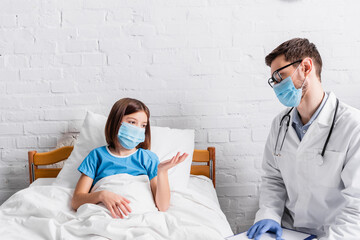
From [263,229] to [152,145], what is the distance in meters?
0.76

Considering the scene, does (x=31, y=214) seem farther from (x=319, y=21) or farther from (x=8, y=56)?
(x=319, y=21)

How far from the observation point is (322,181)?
1.44 metres

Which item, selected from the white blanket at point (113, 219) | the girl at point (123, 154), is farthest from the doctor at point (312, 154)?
the girl at point (123, 154)

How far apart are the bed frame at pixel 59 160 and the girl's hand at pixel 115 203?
2.28ft

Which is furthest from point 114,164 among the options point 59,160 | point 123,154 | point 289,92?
point 289,92

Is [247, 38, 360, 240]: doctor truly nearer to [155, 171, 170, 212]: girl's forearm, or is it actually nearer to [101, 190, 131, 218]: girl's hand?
[155, 171, 170, 212]: girl's forearm

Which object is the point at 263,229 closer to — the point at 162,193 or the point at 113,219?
the point at 162,193

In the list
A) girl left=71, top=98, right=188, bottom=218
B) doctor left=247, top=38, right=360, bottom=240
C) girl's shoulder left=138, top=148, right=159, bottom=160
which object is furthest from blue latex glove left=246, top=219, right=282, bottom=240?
girl's shoulder left=138, top=148, right=159, bottom=160

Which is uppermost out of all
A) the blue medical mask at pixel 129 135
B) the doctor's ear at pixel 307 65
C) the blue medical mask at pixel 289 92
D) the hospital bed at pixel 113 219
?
the doctor's ear at pixel 307 65

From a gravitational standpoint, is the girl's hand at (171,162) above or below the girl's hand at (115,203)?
above

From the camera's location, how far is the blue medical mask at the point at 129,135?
5.54ft

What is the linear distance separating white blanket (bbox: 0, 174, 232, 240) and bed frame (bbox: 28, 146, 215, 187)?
354mm

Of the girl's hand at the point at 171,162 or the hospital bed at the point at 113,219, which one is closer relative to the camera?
the hospital bed at the point at 113,219

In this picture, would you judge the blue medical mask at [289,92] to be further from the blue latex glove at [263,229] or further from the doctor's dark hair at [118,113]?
the doctor's dark hair at [118,113]
